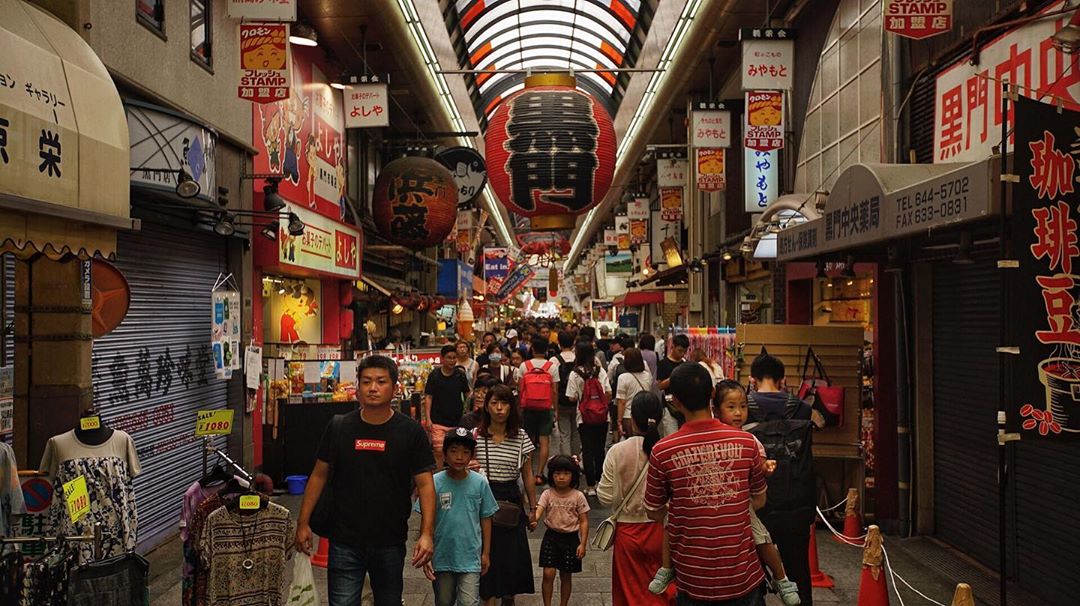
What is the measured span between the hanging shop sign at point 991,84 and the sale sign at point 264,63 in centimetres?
705

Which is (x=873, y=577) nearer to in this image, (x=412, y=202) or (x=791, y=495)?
(x=791, y=495)

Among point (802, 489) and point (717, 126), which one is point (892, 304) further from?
point (717, 126)

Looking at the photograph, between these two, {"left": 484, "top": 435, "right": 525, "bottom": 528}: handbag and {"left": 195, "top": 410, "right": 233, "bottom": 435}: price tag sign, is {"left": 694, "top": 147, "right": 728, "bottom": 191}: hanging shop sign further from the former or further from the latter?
{"left": 484, "top": 435, "right": 525, "bottom": 528}: handbag

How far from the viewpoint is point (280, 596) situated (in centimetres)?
540

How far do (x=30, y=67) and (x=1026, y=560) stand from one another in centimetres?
834

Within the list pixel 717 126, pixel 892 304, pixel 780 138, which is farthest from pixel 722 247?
pixel 892 304

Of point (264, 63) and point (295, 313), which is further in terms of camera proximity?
point (295, 313)

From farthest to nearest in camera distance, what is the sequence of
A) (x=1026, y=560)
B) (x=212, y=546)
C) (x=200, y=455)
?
1. (x=200, y=455)
2. (x=1026, y=560)
3. (x=212, y=546)

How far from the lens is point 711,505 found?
4.42 m

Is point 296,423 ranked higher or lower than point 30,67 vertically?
lower

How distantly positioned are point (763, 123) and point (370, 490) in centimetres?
1039

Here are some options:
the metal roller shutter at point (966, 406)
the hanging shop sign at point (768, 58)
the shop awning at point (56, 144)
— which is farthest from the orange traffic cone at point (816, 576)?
the hanging shop sign at point (768, 58)

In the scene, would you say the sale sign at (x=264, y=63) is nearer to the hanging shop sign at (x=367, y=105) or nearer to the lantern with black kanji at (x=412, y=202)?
the hanging shop sign at (x=367, y=105)

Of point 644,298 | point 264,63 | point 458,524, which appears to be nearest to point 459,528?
point 458,524
